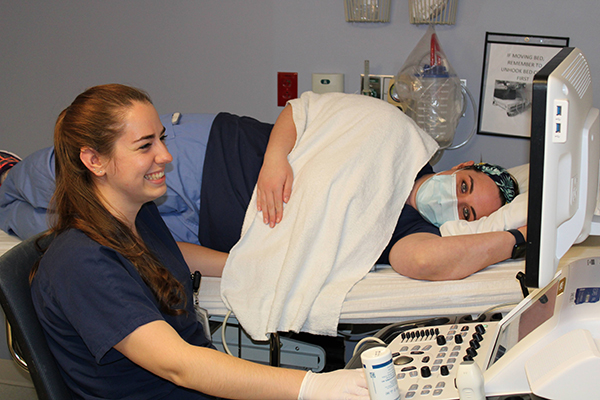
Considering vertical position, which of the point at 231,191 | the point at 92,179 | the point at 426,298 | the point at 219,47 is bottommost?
the point at 426,298

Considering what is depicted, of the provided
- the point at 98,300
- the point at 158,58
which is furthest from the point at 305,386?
the point at 158,58

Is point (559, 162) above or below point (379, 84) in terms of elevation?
below

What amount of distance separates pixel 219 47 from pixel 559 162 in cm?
196

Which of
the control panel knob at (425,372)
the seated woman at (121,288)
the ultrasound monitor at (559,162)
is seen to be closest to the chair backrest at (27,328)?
the seated woman at (121,288)

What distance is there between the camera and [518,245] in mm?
1526

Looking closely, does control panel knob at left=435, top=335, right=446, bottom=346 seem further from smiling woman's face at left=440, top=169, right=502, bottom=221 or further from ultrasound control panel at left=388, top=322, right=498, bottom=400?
smiling woman's face at left=440, top=169, right=502, bottom=221

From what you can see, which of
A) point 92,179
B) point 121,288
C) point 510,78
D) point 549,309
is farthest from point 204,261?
point 510,78

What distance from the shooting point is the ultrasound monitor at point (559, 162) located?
0.76 metres

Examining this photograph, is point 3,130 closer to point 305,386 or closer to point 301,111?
point 301,111

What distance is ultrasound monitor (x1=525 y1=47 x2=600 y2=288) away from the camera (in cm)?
76

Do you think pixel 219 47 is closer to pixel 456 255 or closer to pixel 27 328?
pixel 456 255

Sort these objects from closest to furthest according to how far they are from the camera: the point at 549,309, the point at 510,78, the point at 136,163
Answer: the point at 549,309
the point at 136,163
the point at 510,78

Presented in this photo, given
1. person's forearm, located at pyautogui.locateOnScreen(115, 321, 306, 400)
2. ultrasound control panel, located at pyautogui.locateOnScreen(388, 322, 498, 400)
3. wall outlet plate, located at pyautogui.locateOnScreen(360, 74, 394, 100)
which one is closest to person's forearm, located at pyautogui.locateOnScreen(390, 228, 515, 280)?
ultrasound control panel, located at pyautogui.locateOnScreen(388, 322, 498, 400)

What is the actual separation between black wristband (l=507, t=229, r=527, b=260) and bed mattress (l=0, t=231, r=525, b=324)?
0.18ft
